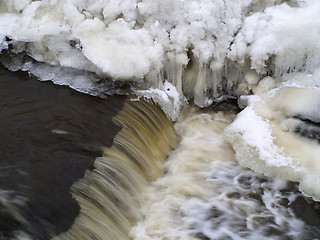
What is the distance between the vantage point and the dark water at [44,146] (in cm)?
298

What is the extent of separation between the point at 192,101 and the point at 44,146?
1.76 m

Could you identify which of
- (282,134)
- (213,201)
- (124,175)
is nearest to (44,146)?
(124,175)

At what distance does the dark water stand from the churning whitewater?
0.11 metres

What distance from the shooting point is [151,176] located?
12.6 ft

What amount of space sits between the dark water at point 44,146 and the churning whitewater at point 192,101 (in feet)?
0.38

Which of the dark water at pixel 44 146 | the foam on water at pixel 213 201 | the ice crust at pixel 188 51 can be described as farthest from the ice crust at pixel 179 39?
the foam on water at pixel 213 201

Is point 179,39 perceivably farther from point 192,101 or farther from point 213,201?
point 213,201

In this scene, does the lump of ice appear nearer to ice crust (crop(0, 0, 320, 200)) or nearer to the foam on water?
ice crust (crop(0, 0, 320, 200))

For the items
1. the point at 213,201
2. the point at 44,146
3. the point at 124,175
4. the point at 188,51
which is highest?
the point at 188,51

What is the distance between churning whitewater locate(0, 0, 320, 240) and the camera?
11.6ft

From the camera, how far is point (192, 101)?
4641 millimetres

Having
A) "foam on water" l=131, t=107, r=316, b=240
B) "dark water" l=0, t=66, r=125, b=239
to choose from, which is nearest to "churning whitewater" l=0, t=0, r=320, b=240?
"foam on water" l=131, t=107, r=316, b=240

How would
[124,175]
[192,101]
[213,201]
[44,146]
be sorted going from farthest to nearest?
[192,101] < [213,201] < [124,175] < [44,146]

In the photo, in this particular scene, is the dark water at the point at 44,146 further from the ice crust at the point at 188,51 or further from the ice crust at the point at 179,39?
the ice crust at the point at 179,39
